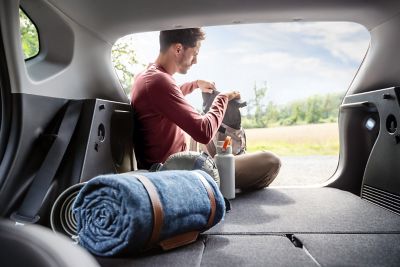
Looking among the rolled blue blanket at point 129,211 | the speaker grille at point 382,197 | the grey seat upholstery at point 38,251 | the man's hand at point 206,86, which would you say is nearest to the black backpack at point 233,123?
the man's hand at point 206,86

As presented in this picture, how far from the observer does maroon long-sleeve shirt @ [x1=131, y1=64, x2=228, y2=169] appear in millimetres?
1571

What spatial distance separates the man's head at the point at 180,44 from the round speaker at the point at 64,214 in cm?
92

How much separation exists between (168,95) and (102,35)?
48 cm

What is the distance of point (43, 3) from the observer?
1335 mm

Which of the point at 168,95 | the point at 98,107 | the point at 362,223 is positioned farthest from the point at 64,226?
the point at 362,223

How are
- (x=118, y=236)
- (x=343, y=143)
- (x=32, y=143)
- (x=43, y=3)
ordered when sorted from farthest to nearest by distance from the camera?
(x=343, y=143) < (x=43, y=3) < (x=32, y=143) < (x=118, y=236)

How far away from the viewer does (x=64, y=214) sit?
1115 mm

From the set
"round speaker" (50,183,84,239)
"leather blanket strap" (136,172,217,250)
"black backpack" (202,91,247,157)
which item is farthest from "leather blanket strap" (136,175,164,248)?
"black backpack" (202,91,247,157)

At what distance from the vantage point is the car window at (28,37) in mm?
1224

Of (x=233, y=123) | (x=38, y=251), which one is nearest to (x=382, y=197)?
(x=233, y=123)

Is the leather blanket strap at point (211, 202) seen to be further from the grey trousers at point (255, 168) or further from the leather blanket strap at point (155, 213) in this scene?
the grey trousers at point (255, 168)

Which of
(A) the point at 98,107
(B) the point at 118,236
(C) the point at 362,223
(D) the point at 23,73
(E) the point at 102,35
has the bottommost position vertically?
(C) the point at 362,223

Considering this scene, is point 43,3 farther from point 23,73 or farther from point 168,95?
point 168,95

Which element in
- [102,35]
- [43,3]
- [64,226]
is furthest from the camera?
[102,35]
